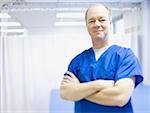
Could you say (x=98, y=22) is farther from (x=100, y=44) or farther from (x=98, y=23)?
(x=100, y=44)

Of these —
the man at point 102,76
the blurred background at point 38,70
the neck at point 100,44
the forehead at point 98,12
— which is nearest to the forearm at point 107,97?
the man at point 102,76

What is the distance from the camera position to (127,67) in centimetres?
117

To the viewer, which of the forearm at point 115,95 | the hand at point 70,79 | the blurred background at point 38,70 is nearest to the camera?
the forearm at point 115,95

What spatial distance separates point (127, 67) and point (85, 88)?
0.23 meters

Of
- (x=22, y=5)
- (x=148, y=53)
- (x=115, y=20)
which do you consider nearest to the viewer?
(x=148, y=53)

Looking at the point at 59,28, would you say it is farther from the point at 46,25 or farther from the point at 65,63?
the point at 65,63

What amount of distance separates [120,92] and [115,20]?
4401mm

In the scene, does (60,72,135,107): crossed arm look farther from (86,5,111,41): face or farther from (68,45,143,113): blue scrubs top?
(86,5,111,41): face

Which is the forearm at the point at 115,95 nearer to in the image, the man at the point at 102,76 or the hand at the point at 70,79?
the man at the point at 102,76

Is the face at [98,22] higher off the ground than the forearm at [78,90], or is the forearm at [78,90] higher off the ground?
the face at [98,22]

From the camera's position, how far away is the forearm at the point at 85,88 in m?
1.12

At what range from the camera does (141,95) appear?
306 centimetres

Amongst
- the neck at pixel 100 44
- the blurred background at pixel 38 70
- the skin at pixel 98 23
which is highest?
the skin at pixel 98 23

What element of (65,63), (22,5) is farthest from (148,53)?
(22,5)
